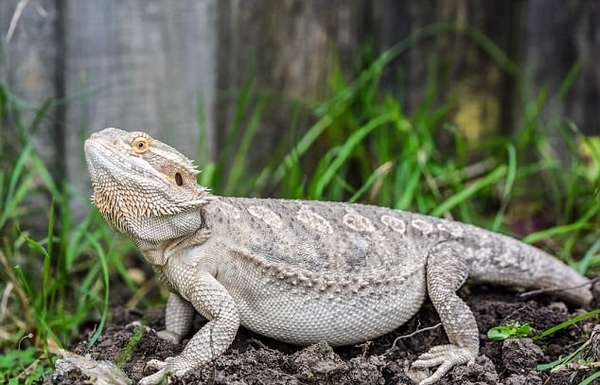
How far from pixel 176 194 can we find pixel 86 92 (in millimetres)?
2363

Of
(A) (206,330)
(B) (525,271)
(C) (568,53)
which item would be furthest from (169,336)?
(C) (568,53)

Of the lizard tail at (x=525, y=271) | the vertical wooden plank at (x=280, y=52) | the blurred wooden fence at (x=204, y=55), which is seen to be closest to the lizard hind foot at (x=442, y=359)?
the lizard tail at (x=525, y=271)

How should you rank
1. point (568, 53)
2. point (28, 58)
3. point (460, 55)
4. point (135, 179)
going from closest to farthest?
point (135, 179) → point (28, 58) → point (568, 53) → point (460, 55)

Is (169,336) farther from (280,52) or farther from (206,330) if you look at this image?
(280,52)

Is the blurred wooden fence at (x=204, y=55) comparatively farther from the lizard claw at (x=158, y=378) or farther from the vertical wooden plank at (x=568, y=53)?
the lizard claw at (x=158, y=378)

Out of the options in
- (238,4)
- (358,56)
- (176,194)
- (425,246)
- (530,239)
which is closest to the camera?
(176,194)

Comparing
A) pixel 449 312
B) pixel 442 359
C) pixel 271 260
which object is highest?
pixel 271 260

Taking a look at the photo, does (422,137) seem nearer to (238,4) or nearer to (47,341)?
(238,4)

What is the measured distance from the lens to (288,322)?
174 inches

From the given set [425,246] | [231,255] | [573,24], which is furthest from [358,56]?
[231,255]

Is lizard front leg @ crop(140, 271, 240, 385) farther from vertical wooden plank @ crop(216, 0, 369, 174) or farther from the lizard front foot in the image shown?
vertical wooden plank @ crop(216, 0, 369, 174)

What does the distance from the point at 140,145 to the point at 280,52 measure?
2777mm

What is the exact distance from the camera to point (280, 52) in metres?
6.83

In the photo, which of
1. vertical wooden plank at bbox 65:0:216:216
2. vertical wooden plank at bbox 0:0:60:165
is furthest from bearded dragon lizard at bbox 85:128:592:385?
vertical wooden plank at bbox 0:0:60:165
